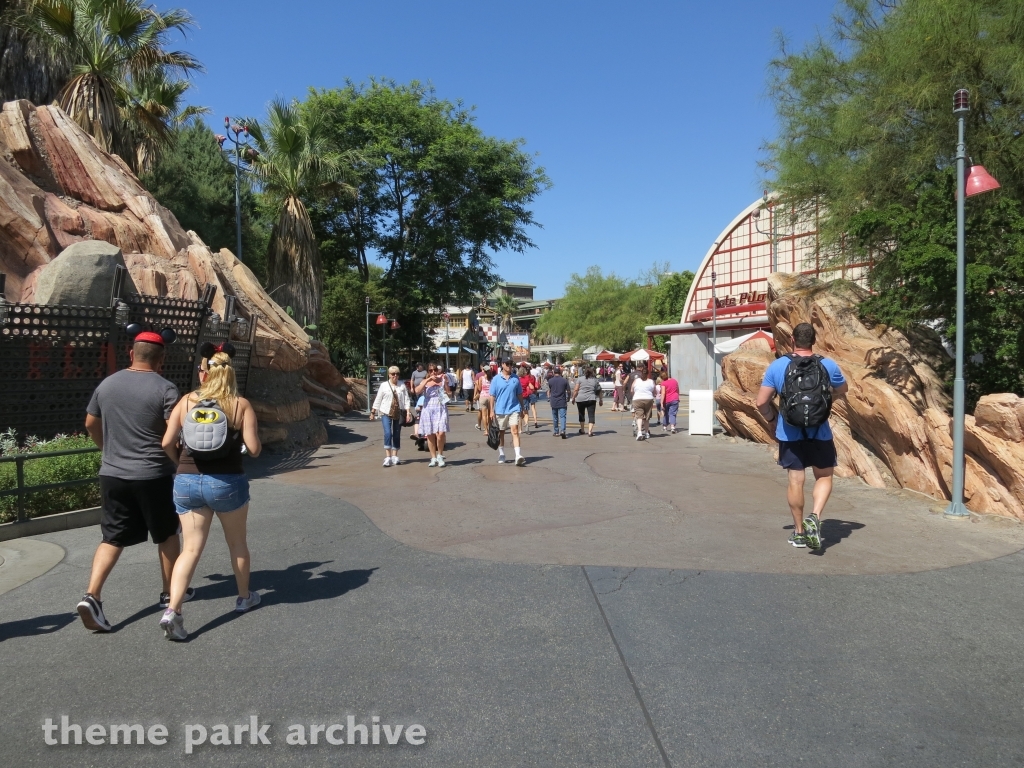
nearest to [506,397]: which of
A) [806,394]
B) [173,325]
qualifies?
[173,325]

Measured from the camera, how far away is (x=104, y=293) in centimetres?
1016

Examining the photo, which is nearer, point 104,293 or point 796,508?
point 796,508

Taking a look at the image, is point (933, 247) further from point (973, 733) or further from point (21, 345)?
point (21, 345)

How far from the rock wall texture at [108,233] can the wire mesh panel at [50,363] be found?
191 cm

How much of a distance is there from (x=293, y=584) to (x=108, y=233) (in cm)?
916

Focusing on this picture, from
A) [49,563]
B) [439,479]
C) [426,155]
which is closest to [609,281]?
[426,155]

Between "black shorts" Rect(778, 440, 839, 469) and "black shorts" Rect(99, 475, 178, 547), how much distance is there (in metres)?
4.52

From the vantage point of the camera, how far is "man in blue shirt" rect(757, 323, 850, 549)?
244 inches

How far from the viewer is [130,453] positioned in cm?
454

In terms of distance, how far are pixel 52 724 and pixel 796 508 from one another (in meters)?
Answer: 5.20

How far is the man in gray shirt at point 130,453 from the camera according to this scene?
14.9ft

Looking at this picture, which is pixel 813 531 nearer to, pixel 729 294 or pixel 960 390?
pixel 960 390

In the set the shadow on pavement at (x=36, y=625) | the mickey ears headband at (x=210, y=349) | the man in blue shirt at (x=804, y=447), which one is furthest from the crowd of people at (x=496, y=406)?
the shadow on pavement at (x=36, y=625)

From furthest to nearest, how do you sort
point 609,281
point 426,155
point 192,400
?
point 609,281 < point 426,155 < point 192,400
